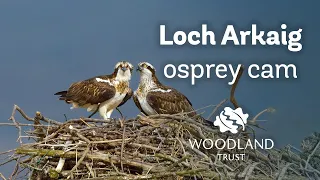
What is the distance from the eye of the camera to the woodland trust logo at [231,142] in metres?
5.71

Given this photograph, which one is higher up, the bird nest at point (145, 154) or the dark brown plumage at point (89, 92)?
the dark brown plumage at point (89, 92)

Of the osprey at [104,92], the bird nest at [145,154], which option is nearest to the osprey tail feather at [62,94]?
the osprey at [104,92]

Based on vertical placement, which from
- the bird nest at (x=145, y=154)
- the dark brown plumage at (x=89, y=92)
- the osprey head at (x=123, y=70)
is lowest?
the bird nest at (x=145, y=154)

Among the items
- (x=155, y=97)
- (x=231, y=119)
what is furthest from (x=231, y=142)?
(x=155, y=97)

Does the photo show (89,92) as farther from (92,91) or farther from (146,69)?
(146,69)

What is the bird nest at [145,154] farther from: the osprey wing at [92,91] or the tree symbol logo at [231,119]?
the osprey wing at [92,91]

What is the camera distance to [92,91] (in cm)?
768

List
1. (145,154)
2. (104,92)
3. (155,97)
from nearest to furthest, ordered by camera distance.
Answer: (145,154) → (155,97) → (104,92)

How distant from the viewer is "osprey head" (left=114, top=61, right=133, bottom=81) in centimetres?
758

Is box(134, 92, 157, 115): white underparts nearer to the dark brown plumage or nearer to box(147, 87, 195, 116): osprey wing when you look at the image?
box(147, 87, 195, 116): osprey wing

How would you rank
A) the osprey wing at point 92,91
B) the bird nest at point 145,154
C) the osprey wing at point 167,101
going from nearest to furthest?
the bird nest at point 145,154 < the osprey wing at point 167,101 < the osprey wing at point 92,91

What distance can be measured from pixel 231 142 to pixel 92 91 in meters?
2.32

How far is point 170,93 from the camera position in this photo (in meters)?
7.55

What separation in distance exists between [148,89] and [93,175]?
2234 millimetres
